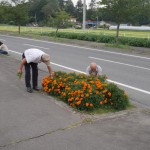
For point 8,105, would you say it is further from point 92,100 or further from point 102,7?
point 102,7

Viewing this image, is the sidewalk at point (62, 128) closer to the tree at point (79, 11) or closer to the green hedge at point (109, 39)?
the green hedge at point (109, 39)

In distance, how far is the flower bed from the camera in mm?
7055

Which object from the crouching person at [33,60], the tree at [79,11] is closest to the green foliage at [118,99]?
the crouching person at [33,60]

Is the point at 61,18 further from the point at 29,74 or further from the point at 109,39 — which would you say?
the point at 29,74

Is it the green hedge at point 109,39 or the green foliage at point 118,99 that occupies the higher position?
the green foliage at point 118,99

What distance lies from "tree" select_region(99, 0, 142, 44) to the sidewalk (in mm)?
16235

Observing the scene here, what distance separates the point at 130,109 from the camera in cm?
740

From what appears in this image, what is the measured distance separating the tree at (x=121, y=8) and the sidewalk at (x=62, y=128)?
1623 centimetres

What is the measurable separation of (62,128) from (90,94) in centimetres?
132

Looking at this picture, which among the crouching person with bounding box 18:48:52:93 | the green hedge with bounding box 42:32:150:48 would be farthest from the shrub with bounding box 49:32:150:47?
the crouching person with bounding box 18:48:52:93

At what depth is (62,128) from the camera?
5988 mm

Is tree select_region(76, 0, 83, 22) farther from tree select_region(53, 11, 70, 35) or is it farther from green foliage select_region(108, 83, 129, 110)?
green foliage select_region(108, 83, 129, 110)

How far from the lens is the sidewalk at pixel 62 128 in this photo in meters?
5.24

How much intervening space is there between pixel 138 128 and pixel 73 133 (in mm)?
1233
